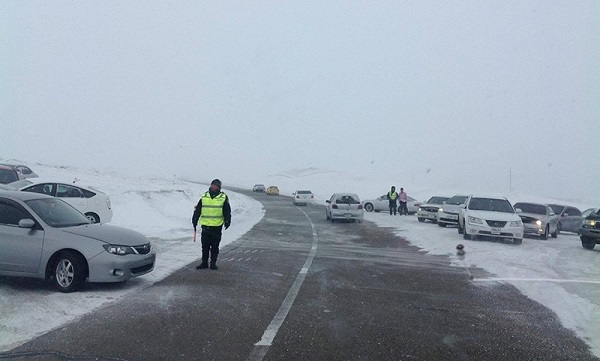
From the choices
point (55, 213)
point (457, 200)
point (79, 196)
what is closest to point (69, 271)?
point (55, 213)

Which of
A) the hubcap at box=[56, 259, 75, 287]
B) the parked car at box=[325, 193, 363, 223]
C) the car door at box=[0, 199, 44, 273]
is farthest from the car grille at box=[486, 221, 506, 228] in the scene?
the car door at box=[0, 199, 44, 273]

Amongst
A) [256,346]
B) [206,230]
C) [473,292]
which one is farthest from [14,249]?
[473,292]

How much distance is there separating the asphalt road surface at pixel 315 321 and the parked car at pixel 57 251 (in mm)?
687

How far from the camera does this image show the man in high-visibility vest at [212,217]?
10234mm

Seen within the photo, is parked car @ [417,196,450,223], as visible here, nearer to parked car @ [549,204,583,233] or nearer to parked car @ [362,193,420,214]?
parked car @ [549,204,583,233]

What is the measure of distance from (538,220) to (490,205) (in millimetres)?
2628

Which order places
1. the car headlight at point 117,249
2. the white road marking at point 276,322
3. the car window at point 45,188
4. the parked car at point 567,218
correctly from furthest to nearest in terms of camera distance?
1. the parked car at point 567,218
2. the car window at point 45,188
3. the car headlight at point 117,249
4. the white road marking at point 276,322

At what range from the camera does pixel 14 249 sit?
7.96 m

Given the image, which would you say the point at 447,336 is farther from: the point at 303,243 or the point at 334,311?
the point at 303,243

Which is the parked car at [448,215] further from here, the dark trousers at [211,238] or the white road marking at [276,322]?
the dark trousers at [211,238]

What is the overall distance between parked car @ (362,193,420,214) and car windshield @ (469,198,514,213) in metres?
16.1

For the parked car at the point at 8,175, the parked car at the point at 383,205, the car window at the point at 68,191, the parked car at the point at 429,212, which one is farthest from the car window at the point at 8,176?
the parked car at the point at 383,205

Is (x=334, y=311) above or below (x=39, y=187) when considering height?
below

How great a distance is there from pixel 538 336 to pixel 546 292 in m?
3.14
